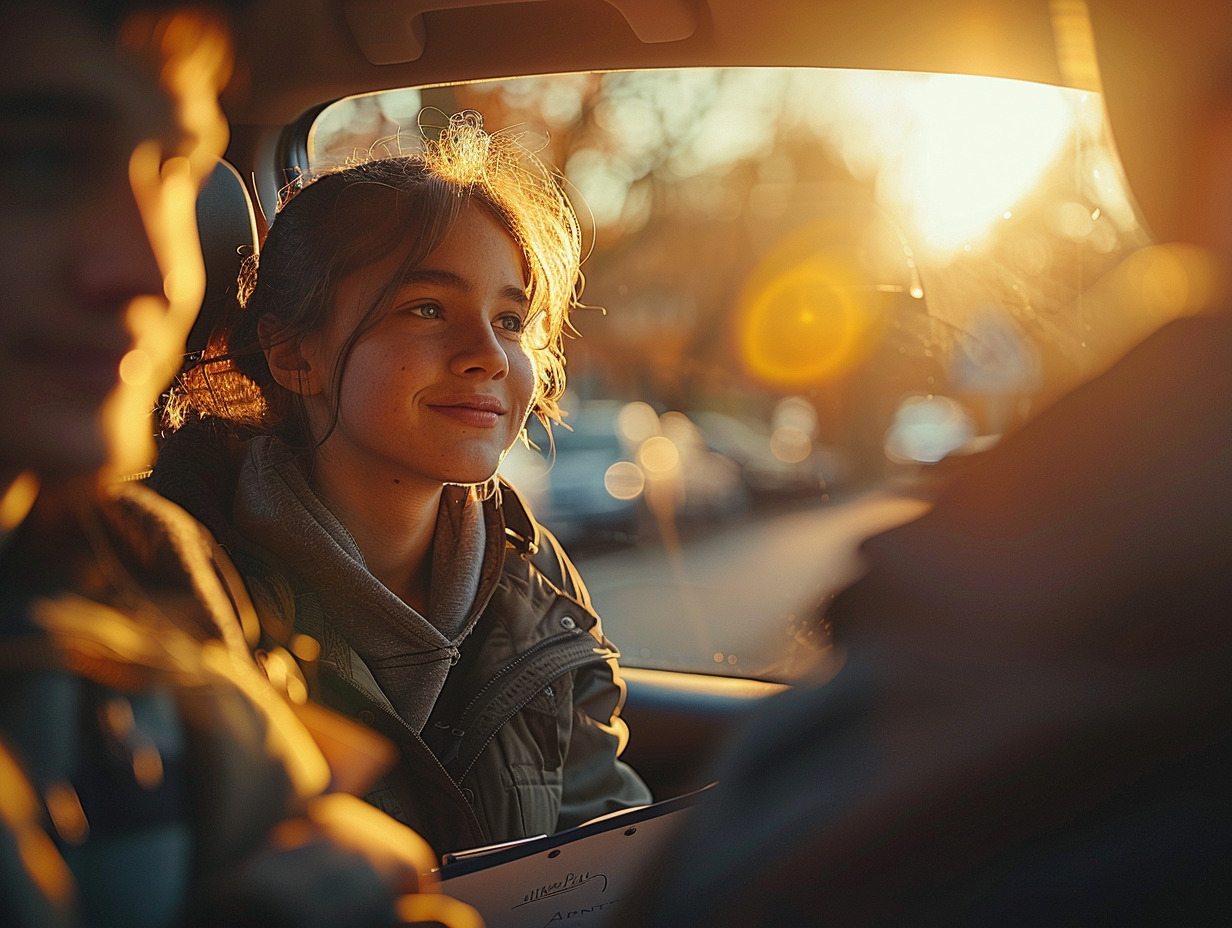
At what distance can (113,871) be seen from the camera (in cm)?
71

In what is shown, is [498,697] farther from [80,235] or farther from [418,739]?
[80,235]

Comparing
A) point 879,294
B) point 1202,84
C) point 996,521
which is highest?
point 879,294

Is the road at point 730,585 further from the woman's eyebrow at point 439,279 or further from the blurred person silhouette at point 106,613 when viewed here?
the woman's eyebrow at point 439,279

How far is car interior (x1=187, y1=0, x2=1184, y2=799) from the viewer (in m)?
1.39

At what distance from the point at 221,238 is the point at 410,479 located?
52 cm

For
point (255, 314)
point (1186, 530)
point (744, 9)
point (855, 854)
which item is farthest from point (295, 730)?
point (744, 9)

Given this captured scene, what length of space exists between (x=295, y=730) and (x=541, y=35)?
1438 mm

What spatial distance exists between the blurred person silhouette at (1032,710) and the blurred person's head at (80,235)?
Result: 21.8 inches

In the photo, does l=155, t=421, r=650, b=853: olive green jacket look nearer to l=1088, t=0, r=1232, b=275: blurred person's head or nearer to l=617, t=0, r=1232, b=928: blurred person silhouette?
l=617, t=0, r=1232, b=928: blurred person silhouette

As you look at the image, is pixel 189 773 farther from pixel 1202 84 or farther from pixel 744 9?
pixel 744 9

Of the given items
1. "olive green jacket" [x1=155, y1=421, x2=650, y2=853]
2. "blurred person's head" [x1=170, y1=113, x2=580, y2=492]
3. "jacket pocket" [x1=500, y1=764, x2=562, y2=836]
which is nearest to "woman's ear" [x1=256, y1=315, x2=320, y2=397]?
"blurred person's head" [x1=170, y1=113, x2=580, y2=492]

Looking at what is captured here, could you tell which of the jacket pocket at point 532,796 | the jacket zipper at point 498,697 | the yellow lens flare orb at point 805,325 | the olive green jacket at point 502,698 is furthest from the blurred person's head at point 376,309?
the yellow lens flare orb at point 805,325

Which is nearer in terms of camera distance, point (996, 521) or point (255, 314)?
point (996, 521)

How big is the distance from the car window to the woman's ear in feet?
1.24
